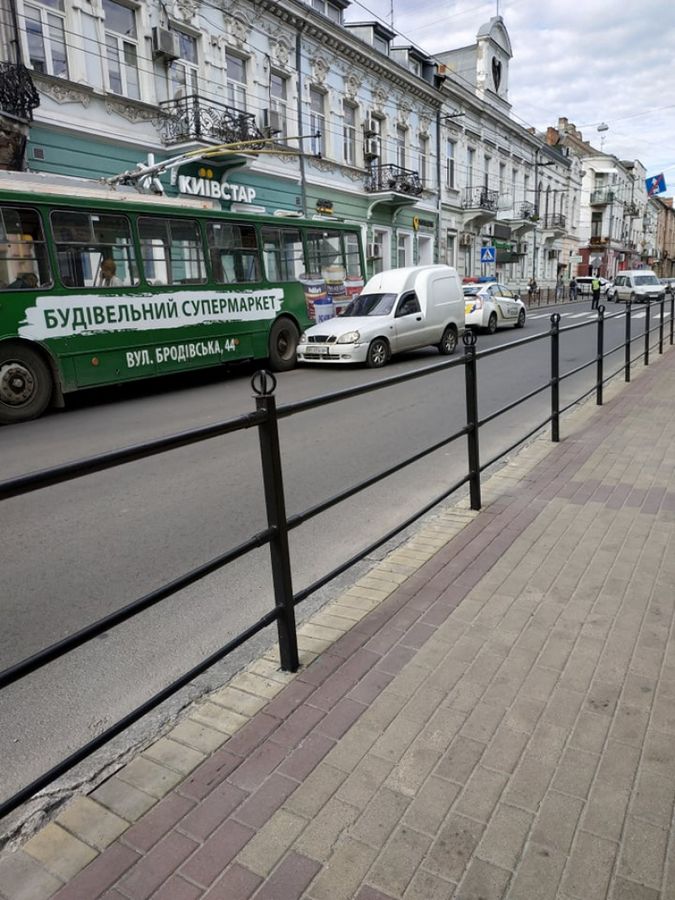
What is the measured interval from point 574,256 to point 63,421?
195 feet

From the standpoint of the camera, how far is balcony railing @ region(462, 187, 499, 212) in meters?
36.1

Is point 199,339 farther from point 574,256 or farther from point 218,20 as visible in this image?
point 574,256

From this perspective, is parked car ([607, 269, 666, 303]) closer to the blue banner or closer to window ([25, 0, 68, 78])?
the blue banner

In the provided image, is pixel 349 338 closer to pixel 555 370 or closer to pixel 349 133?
pixel 555 370

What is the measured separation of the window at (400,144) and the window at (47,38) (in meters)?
17.0

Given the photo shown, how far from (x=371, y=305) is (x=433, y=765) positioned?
13.1 metres

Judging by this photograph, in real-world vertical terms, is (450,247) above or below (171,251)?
above

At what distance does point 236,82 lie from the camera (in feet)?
68.6

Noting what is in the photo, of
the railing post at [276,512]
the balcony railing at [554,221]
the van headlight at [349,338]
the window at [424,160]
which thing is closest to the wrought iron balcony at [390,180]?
the window at [424,160]

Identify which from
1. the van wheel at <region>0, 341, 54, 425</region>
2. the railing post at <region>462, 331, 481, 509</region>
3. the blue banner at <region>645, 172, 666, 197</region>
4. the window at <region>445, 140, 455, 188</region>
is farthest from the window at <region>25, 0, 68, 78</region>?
the blue banner at <region>645, 172, 666, 197</region>

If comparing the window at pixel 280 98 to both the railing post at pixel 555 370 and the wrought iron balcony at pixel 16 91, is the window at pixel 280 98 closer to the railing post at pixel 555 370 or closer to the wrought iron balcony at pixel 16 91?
the wrought iron balcony at pixel 16 91

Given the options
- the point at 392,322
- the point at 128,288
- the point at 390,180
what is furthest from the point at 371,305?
the point at 390,180

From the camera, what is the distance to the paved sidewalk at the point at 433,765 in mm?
1840

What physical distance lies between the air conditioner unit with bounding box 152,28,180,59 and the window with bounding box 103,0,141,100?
1.68 ft
